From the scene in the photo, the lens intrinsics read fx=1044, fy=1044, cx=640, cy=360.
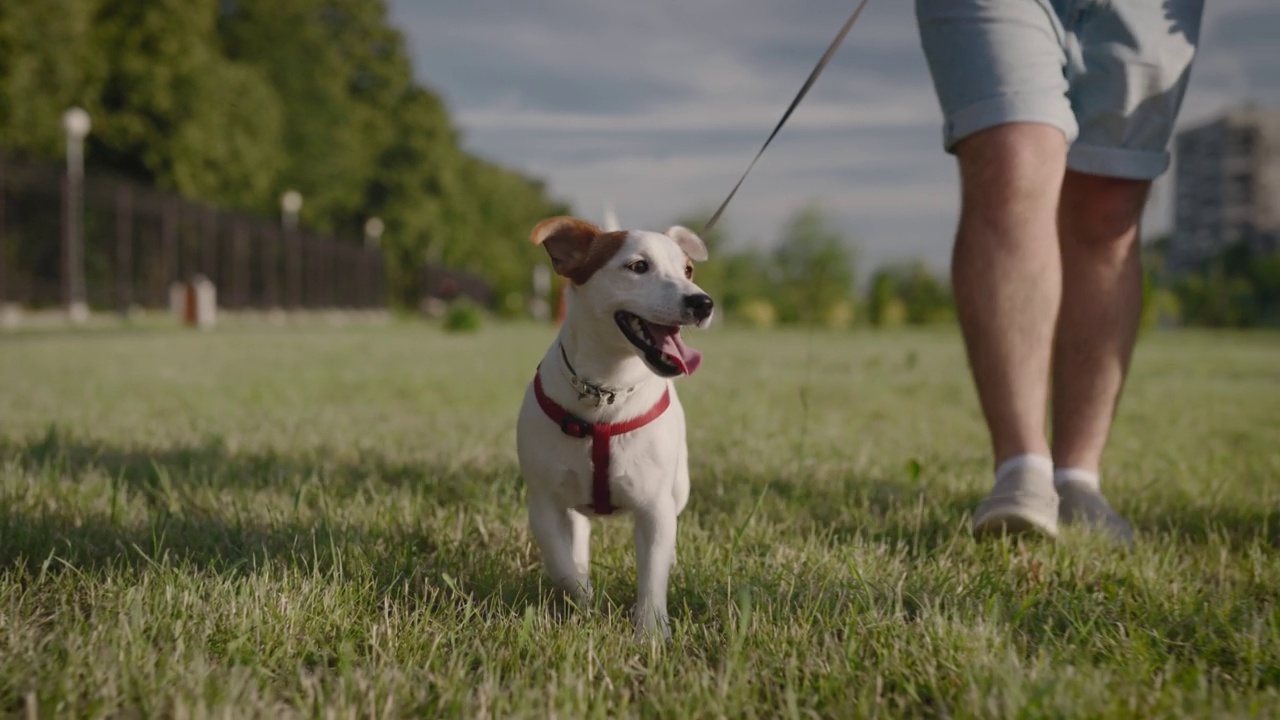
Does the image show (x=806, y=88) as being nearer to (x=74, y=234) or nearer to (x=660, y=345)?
(x=660, y=345)

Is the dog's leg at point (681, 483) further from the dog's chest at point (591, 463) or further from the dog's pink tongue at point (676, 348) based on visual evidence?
the dog's pink tongue at point (676, 348)

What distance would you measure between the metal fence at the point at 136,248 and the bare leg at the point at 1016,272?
18.4 metres

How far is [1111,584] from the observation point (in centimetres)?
238

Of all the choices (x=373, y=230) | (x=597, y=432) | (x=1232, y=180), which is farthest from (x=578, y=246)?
(x=1232, y=180)

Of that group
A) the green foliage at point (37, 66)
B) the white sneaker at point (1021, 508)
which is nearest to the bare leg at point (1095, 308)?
the white sneaker at point (1021, 508)

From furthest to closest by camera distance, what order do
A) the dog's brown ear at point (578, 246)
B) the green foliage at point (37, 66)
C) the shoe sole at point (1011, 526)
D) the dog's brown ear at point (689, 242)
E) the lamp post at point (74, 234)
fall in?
the green foliage at point (37, 66), the lamp post at point (74, 234), the dog's brown ear at point (689, 242), the shoe sole at point (1011, 526), the dog's brown ear at point (578, 246)

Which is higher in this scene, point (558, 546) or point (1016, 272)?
point (1016, 272)

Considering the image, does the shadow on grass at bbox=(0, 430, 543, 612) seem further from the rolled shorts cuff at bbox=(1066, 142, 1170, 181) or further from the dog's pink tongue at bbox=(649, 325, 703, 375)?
the rolled shorts cuff at bbox=(1066, 142, 1170, 181)

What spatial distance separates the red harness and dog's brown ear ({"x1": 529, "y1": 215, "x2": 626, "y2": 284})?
35cm

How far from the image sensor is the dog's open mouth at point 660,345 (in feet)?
7.56

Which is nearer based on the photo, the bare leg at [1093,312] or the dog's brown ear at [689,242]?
the dog's brown ear at [689,242]

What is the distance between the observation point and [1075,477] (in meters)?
3.35

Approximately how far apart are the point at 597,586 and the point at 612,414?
42 centimetres

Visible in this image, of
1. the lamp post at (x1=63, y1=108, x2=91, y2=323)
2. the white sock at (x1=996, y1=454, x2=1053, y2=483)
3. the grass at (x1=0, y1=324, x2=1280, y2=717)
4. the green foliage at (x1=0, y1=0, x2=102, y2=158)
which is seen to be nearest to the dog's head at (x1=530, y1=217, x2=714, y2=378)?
the grass at (x1=0, y1=324, x2=1280, y2=717)
